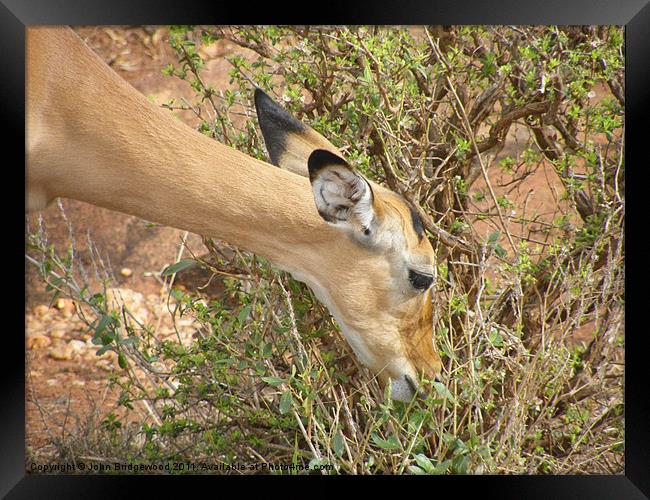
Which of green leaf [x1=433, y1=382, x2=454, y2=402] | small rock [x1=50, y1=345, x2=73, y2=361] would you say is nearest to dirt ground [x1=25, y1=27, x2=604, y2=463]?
small rock [x1=50, y1=345, x2=73, y2=361]

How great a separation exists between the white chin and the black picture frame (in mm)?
264

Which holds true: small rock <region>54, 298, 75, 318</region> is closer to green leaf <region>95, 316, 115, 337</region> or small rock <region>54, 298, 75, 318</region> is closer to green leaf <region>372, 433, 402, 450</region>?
green leaf <region>95, 316, 115, 337</region>

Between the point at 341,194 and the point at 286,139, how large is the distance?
38cm

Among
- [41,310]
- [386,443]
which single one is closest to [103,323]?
[41,310]

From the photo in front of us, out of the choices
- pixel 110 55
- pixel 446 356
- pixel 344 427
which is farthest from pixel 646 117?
pixel 110 55

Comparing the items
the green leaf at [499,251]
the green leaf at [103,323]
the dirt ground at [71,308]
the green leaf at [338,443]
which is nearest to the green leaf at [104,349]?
the green leaf at [103,323]

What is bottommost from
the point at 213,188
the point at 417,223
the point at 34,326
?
the point at 34,326

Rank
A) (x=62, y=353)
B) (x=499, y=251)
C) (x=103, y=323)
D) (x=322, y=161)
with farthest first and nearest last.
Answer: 1. (x=62, y=353)
2. (x=499, y=251)
3. (x=103, y=323)
4. (x=322, y=161)

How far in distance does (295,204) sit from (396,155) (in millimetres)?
549

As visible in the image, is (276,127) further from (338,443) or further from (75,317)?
(75,317)

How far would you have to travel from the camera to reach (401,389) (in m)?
2.71

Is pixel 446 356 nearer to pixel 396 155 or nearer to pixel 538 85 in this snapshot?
pixel 396 155

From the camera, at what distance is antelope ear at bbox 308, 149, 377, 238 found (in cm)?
227

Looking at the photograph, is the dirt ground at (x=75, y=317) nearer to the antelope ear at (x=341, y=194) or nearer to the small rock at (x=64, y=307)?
the small rock at (x=64, y=307)
